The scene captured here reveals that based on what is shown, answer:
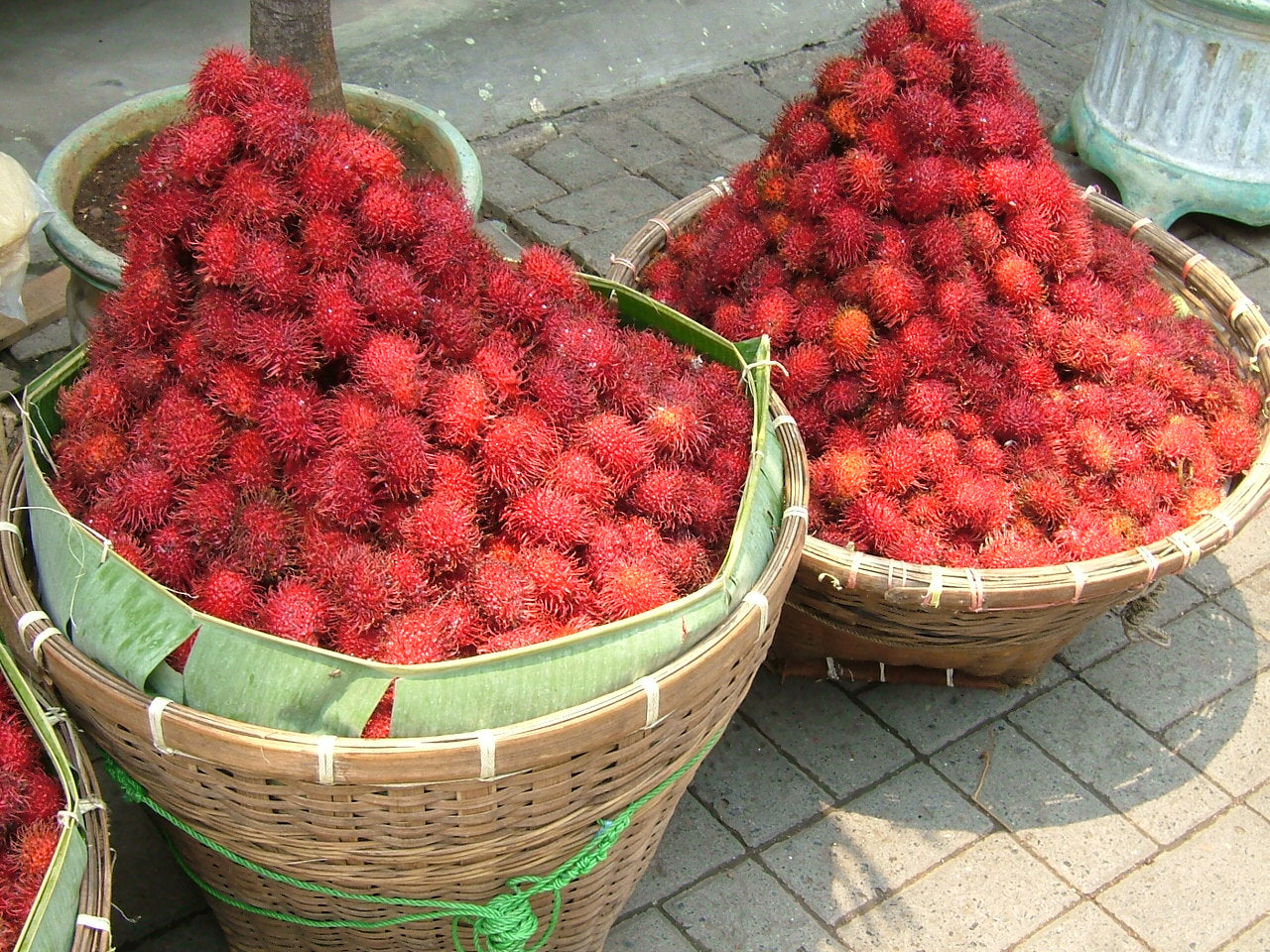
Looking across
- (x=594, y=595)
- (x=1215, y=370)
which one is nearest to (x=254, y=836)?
(x=594, y=595)

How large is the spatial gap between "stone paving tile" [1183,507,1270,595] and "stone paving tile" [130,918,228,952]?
2.16 m

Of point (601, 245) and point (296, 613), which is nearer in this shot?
point (296, 613)

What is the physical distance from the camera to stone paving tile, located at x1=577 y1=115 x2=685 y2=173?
163 inches

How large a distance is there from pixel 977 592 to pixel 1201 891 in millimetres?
747

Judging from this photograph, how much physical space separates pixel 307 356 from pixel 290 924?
2.70 feet

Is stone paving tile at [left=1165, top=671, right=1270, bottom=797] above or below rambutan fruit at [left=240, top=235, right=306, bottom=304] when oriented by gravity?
below

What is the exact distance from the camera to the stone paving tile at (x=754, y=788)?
2326 millimetres

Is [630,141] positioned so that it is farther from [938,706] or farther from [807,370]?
[938,706]

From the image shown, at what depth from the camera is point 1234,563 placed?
9.61 ft

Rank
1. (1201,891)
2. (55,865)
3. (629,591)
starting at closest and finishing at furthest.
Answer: (55,865) → (629,591) → (1201,891)

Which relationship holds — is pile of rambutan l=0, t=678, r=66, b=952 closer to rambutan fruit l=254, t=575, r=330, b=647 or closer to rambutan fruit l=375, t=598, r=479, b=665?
rambutan fruit l=254, t=575, r=330, b=647

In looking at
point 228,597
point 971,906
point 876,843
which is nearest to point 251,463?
point 228,597

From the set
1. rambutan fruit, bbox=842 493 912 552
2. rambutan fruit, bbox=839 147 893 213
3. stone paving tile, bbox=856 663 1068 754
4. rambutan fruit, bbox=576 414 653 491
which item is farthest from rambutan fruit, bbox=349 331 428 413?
stone paving tile, bbox=856 663 1068 754

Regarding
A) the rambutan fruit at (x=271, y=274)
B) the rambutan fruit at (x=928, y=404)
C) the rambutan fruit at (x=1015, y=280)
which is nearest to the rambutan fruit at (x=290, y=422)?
the rambutan fruit at (x=271, y=274)
